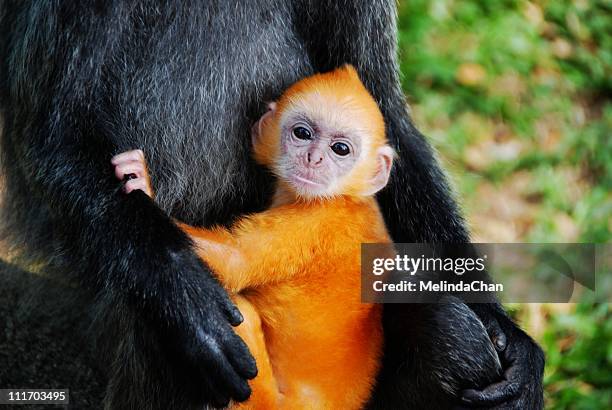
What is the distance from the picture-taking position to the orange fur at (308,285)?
2801 mm

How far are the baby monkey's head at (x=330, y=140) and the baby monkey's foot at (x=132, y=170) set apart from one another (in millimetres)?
350

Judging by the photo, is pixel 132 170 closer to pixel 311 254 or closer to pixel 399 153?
pixel 311 254

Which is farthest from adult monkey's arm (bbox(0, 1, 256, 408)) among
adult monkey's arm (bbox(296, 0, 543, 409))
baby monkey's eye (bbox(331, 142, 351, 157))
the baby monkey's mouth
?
adult monkey's arm (bbox(296, 0, 543, 409))

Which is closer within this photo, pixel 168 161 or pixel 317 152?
pixel 317 152

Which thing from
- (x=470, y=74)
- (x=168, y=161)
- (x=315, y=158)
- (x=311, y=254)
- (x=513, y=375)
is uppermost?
(x=315, y=158)

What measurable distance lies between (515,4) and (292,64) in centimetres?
300

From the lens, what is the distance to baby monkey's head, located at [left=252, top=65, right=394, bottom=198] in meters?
2.87

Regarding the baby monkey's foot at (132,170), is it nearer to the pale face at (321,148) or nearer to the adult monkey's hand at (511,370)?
the pale face at (321,148)

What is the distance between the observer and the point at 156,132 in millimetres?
3168

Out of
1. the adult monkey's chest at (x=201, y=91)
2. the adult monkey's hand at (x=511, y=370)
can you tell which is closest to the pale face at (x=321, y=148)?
the adult monkey's chest at (x=201, y=91)

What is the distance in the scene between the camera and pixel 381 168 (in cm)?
300

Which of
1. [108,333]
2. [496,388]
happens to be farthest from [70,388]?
[496,388]

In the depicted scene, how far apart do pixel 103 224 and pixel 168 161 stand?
36cm

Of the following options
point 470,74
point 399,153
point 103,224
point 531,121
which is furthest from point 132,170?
point 470,74
